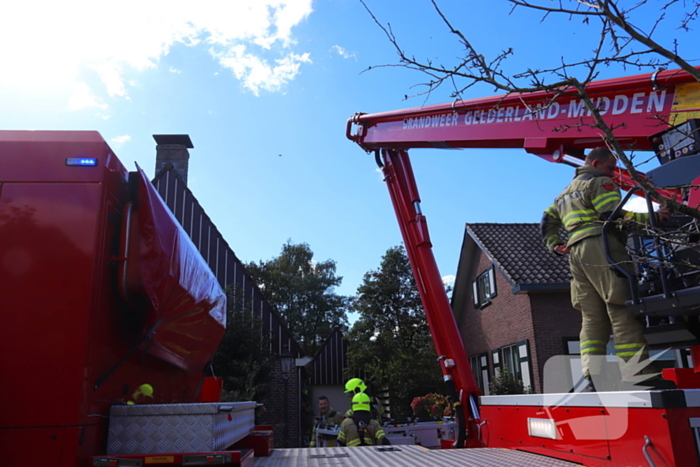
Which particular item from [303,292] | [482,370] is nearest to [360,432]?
[482,370]

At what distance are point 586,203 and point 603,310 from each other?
0.71 meters

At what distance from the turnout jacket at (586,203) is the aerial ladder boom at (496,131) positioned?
15cm

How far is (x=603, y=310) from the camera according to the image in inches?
145

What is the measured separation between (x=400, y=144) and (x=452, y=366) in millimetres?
3304

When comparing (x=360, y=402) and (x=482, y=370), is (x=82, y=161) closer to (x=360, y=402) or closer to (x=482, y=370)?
(x=360, y=402)

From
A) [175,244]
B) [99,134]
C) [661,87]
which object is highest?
[661,87]

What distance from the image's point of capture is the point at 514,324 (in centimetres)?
1750

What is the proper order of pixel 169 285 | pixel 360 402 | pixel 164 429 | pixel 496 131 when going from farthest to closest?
pixel 360 402 < pixel 496 131 < pixel 169 285 < pixel 164 429

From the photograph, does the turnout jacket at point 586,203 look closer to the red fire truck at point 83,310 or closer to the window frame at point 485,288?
the red fire truck at point 83,310

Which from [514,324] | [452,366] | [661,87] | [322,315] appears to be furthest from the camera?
[322,315]

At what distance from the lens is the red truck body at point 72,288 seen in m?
2.87

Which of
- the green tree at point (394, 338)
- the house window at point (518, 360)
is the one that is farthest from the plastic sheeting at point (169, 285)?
the green tree at point (394, 338)

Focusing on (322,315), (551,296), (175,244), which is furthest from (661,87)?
(322,315)

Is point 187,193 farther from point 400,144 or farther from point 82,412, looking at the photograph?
point 82,412
